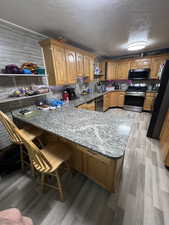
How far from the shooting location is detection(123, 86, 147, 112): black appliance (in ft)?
13.7

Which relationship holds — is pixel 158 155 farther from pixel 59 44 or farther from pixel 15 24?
pixel 15 24

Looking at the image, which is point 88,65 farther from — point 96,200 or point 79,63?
point 96,200

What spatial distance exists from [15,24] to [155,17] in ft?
8.09

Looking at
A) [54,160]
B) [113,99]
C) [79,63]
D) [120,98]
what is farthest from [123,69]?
[54,160]

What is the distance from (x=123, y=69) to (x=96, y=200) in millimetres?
4780

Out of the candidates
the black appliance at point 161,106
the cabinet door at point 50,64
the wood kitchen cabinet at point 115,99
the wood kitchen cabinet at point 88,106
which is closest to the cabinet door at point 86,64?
the wood kitchen cabinet at point 88,106

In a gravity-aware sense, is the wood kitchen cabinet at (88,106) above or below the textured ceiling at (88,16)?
below

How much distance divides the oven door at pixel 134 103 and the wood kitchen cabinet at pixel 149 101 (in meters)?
0.15

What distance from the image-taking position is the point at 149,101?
4.05 m

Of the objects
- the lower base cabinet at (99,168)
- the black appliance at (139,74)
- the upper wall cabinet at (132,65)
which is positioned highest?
the upper wall cabinet at (132,65)

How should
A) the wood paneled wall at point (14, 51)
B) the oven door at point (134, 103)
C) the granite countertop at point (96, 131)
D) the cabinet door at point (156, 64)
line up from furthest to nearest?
1. the oven door at point (134, 103)
2. the cabinet door at point (156, 64)
3. the wood paneled wall at point (14, 51)
4. the granite countertop at point (96, 131)

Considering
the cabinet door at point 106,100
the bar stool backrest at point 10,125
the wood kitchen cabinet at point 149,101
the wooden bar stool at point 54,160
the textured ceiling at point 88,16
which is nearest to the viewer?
the wooden bar stool at point 54,160

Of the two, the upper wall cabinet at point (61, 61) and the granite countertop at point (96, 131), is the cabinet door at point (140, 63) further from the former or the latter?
the granite countertop at point (96, 131)

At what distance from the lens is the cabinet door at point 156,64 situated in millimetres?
3674
